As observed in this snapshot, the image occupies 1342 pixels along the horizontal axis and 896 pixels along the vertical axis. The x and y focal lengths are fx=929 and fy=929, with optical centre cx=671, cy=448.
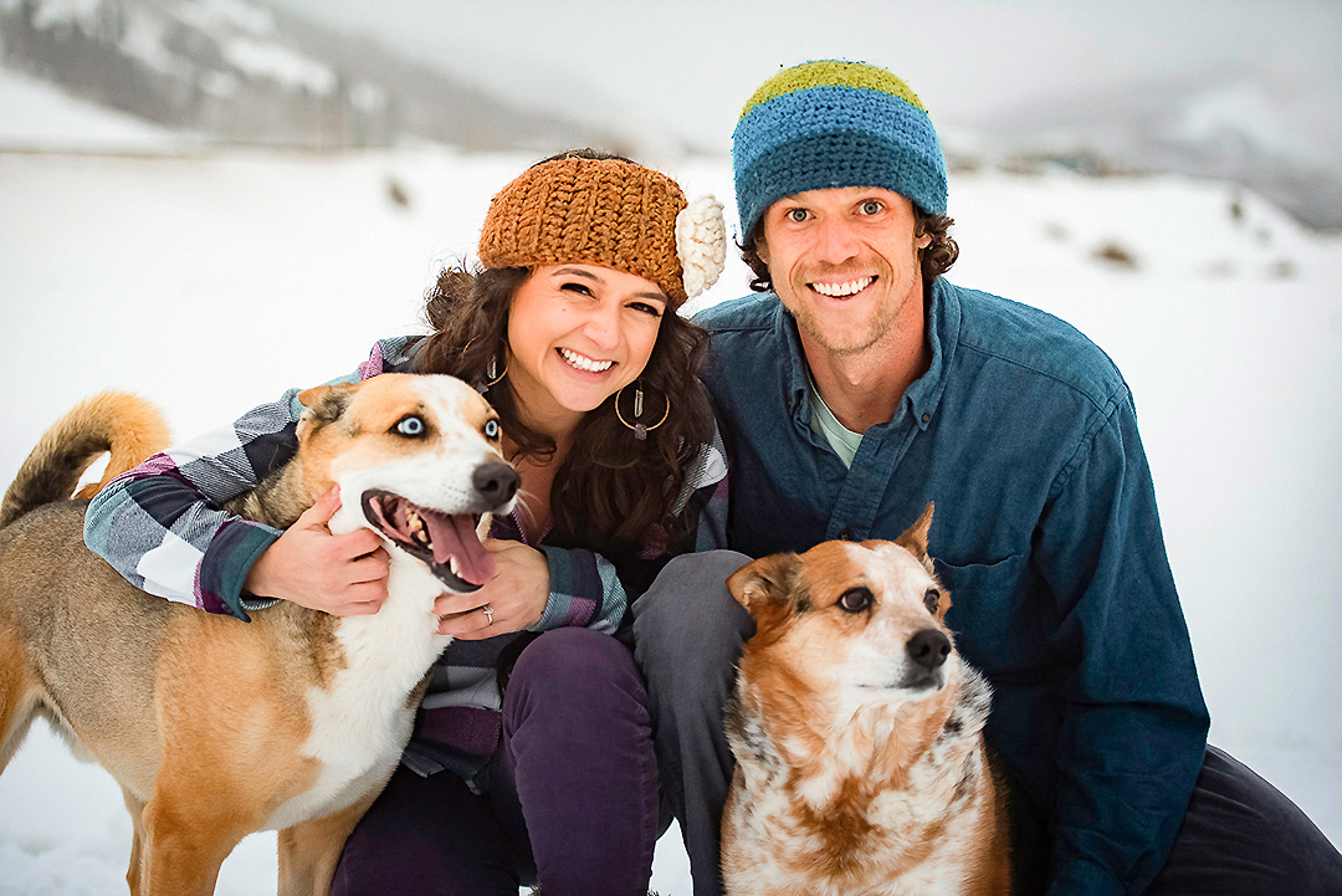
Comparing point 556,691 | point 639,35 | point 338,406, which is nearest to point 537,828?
point 556,691

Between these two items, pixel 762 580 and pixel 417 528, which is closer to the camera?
pixel 417 528

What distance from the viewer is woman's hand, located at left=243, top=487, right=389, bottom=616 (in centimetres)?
158

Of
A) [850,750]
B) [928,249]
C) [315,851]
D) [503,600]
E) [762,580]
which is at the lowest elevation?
[315,851]

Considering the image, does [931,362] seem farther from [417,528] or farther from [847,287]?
[417,528]

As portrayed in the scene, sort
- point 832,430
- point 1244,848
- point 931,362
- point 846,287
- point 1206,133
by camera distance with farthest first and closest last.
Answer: point 1206,133 → point 832,430 → point 931,362 → point 846,287 → point 1244,848

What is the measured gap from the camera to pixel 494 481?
1.50m

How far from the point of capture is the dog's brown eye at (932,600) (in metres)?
1.75

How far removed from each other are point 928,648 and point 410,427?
3.13 feet

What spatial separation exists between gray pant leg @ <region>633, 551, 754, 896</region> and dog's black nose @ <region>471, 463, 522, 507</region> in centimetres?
43

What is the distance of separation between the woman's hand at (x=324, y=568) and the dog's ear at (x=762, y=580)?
640mm

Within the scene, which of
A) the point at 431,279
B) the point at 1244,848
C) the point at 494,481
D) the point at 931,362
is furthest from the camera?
the point at 431,279

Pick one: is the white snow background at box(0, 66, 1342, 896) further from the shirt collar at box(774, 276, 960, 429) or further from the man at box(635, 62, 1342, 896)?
the man at box(635, 62, 1342, 896)

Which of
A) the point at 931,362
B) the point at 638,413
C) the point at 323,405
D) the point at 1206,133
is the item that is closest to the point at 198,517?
the point at 323,405

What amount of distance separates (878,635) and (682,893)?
3.70 ft
